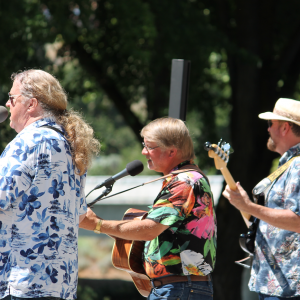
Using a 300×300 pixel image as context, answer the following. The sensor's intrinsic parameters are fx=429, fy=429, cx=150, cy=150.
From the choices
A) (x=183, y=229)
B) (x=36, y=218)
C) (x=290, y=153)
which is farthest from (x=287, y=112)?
(x=36, y=218)

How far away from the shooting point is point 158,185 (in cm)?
991

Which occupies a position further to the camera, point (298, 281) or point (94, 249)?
point (94, 249)

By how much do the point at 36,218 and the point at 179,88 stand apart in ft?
5.57

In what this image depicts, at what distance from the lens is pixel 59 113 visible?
2273mm

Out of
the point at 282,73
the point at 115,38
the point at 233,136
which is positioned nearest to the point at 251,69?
the point at 282,73

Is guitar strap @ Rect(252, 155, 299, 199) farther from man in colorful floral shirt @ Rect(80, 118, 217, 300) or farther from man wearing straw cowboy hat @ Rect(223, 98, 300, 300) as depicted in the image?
man in colorful floral shirt @ Rect(80, 118, 217, 300)

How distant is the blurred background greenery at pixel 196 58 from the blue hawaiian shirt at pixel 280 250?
8.47 ft

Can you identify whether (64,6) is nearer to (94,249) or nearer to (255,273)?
(255,273)

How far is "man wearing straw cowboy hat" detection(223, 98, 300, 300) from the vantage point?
2.52 metres

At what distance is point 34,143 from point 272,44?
543 cm

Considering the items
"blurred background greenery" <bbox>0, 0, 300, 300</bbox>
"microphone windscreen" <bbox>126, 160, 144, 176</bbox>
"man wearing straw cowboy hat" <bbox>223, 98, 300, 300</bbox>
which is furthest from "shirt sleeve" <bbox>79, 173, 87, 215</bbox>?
"blurred background greenery" <bbox>0, 0, 300, 300</bbox>

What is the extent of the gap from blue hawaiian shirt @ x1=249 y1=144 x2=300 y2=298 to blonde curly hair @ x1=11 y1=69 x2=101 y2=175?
3.94 feet

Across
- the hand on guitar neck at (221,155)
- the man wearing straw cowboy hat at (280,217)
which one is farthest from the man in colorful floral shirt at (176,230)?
the man wearing straw cowboy hat at (280,217)

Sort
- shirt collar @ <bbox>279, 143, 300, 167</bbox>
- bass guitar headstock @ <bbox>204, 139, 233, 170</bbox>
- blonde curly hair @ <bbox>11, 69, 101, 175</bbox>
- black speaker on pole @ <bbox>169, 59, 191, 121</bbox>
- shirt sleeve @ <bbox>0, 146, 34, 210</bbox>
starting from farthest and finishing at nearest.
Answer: black speaker on pole @ <bbox>169, 59, 191, 121</bbox>, shirt collar @ <bbox>279, 143, 300, 167</bbox>, bass guitar headstock @ <bbox>204, 139, 233, 170</bbox>, blonde curly hair @ <bbox>11, 69, 101, 175</bbox>, shirt sleeve @ <bbox>0, 146, 34, 210</bbox>
